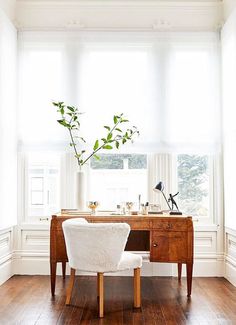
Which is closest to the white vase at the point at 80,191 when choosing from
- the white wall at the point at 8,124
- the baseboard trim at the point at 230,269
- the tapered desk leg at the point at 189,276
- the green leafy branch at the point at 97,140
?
the green leafy branch at the point at 97,140

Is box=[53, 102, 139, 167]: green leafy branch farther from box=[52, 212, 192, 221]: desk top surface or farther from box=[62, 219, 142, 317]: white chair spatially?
box=[62, 219, 142, 317]: white chair

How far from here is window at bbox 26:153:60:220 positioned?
488 cm

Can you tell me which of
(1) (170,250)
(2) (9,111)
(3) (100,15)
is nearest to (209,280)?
(1) (170,250)

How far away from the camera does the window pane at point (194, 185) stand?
4.87 m

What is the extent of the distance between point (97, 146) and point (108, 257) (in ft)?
5.34

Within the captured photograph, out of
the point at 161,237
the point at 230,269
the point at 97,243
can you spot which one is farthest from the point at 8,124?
the point at 230,269

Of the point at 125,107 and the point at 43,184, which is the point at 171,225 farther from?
the point at 43,184

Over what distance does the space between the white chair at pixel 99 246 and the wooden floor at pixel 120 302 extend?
268 mm

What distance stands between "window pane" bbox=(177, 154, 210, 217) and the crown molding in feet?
5.20

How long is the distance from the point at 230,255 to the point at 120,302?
1.53 metres

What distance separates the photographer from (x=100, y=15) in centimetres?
489

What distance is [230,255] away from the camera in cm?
456

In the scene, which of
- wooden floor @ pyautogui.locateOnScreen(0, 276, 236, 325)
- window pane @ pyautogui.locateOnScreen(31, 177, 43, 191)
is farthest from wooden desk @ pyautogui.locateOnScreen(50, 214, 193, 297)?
window pane @ pyautogui.locateOnScreen(31, 177, 43, 191)

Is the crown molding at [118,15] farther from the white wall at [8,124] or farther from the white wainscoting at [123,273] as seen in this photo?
the white wainscoting at [123,273]
